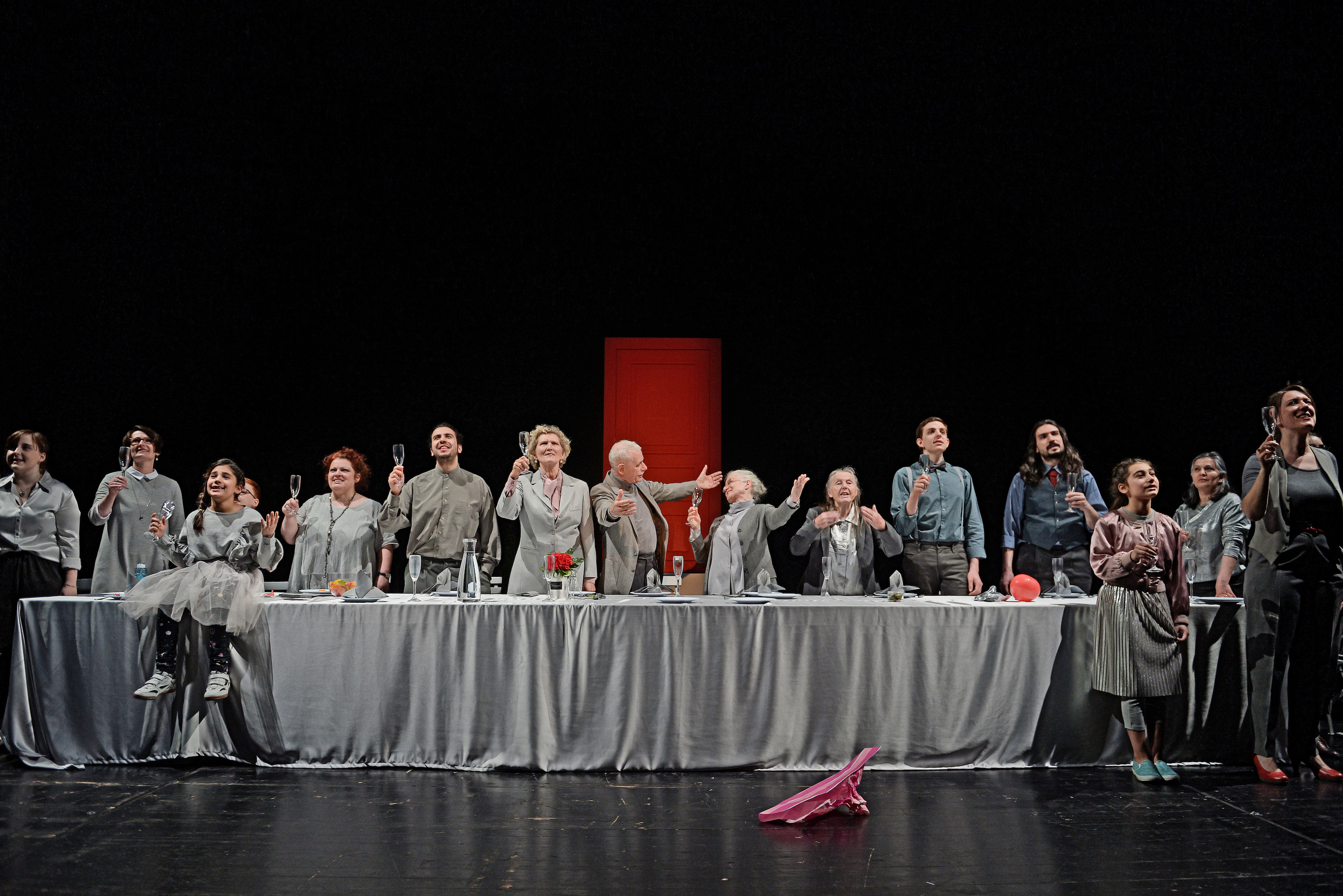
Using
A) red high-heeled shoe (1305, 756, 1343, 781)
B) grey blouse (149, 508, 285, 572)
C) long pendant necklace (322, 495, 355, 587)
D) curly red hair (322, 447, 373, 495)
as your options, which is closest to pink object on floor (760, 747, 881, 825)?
red high-heeled shoe (1305, 756, 1343, 781)

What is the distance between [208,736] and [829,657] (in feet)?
8.16

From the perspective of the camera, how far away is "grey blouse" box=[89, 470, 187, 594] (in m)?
4.57

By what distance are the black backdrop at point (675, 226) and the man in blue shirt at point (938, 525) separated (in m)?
1.19

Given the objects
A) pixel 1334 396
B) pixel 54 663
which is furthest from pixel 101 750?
pixel 1334 396

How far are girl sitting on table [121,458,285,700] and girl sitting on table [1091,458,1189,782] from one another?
3.27 m

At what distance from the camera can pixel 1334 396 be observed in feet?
19.6

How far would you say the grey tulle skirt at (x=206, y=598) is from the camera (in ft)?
12.2

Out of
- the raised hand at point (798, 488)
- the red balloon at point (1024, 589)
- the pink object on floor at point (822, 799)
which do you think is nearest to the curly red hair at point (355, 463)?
the raised hand at point (798, 488)

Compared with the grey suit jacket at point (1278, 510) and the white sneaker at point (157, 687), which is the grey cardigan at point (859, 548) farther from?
the white sneaker at point (157, 687)

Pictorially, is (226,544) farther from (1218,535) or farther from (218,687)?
(1218,535)

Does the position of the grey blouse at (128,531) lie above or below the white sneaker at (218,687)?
above

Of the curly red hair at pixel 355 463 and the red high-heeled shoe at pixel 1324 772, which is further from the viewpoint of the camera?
the curly red hair at pixel 355 463

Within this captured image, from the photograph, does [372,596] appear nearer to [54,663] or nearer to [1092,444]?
[54,663]

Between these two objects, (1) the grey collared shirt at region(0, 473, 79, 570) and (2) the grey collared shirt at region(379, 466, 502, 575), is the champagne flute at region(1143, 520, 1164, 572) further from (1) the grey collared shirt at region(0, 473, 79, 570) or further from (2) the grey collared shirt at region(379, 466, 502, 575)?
(1) the grey collared shirt at region(0, 473, 79, 570)
